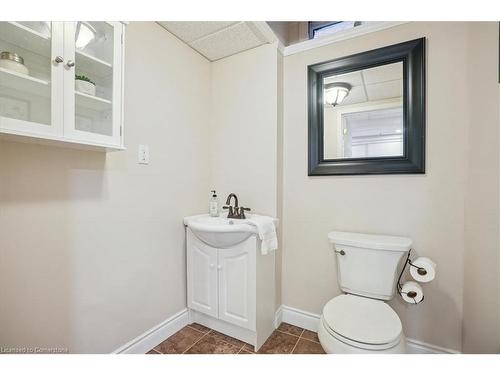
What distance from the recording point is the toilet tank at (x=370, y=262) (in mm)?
1159

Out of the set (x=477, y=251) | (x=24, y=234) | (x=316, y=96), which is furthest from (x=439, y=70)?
(x=24, y=234)

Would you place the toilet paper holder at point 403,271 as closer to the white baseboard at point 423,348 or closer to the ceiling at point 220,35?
the white baseboard at point 423,348

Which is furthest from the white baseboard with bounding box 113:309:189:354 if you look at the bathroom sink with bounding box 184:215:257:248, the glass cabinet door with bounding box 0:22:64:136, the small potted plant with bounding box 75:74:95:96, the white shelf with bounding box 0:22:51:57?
the white shelf with bounding box 0:22:51:57

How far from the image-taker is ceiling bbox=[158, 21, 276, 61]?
4.38 ft

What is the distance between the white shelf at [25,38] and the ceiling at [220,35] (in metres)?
0.75

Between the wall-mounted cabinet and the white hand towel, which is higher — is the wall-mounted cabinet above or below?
above

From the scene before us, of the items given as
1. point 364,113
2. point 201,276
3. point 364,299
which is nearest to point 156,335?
point 201,276

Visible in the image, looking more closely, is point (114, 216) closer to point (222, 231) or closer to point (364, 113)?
point (222, 231)

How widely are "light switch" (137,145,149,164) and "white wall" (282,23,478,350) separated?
0.90 meters

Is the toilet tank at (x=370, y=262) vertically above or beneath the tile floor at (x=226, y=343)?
above

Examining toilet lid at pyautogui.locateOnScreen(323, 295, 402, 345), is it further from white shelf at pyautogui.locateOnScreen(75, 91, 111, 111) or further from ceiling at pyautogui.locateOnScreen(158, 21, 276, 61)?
ceiling at pyautogui.locateOnScreen(158, 21, 276, 61)

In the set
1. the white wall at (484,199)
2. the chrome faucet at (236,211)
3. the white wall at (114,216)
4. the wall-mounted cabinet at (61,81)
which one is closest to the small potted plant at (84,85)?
the wall-mounted cabinet at (61,81)
